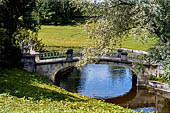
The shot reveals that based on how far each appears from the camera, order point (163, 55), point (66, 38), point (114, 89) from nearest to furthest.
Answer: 1. point (163, 55)
2. point (114, 89)
3. point (66, 38)

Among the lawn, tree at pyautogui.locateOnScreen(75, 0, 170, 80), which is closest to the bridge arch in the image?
the lawn

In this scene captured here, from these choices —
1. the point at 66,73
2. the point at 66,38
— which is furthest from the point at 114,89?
the point at 66,38

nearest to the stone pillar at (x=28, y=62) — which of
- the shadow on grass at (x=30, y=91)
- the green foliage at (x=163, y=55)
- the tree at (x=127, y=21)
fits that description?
the shadow on grass at (x=30, y=91)

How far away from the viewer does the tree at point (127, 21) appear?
1338 cm

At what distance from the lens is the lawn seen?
55991 millimetres

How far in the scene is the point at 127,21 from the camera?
1593 centimetres

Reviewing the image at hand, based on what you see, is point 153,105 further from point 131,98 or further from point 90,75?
point 90,75

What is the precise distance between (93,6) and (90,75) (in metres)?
22.1

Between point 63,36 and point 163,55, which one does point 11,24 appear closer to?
point 163,55

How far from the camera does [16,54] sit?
29.0 meters

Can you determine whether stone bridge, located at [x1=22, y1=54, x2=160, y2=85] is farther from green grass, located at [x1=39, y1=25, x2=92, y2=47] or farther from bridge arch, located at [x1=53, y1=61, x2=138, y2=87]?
green grass, located at [x1=39, y1=25, x2=92, y2=47]

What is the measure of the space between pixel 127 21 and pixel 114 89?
17067 mm

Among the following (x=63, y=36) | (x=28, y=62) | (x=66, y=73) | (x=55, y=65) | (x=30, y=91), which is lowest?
(x=66, y=73)

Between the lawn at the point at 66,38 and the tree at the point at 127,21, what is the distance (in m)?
35.8
